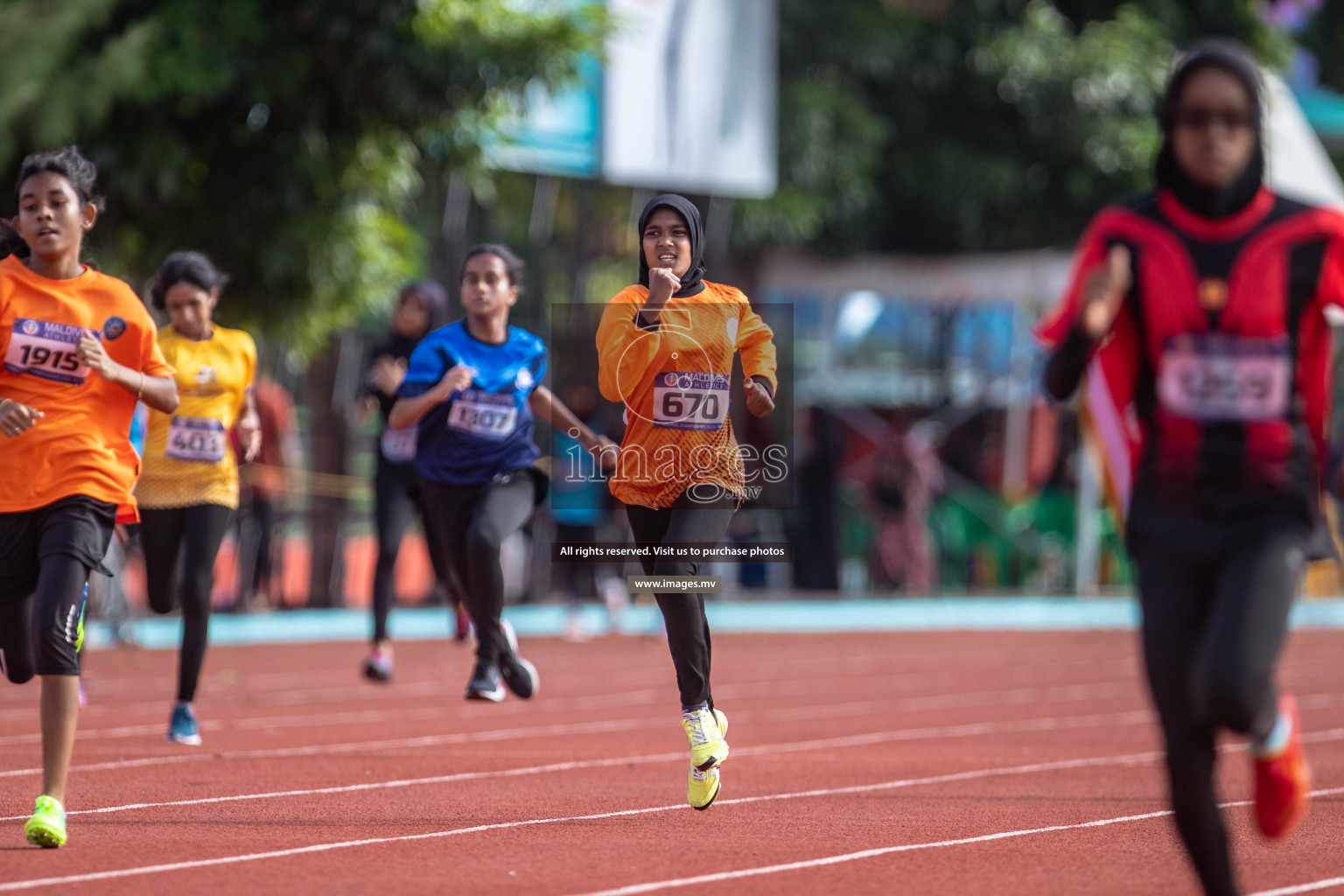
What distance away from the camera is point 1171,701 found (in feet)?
15.2

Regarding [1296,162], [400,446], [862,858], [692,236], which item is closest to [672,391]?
[692,236]

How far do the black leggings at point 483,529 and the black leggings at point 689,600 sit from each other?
79.9 inches

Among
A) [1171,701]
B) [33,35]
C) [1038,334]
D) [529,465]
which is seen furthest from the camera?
[33,35]

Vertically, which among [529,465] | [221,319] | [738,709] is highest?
[221,319]

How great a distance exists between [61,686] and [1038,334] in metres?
3.07

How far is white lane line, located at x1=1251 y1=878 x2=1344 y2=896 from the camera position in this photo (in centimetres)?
554

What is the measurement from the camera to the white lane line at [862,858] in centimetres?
552

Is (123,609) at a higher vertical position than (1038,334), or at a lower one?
lower

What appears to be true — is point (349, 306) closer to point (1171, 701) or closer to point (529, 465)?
point (529, 465)

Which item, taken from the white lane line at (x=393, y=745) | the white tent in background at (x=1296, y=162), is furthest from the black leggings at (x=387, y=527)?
the white tent in background at (x=1296, y=162)

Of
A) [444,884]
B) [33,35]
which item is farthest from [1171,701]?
[33,35]

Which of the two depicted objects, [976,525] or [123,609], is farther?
[976,525]

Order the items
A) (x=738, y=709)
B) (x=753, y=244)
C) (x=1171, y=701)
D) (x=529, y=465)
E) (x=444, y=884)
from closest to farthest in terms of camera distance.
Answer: (x=1171, y=701) → (x=444, y=884) → (x=529, y=465) → (x=738, y=709) → (x=753, y=244)

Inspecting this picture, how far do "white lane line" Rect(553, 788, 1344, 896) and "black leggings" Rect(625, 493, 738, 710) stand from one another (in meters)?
0.92
